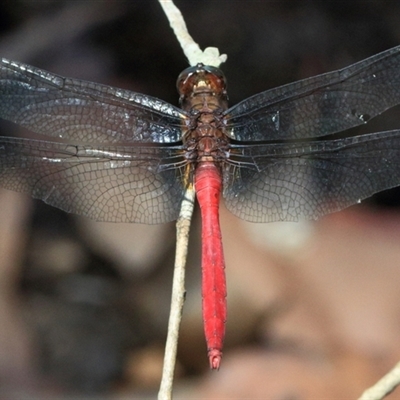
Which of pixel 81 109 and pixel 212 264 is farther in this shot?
pixel 81 109

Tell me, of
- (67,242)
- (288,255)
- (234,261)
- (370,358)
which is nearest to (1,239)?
(67,242)

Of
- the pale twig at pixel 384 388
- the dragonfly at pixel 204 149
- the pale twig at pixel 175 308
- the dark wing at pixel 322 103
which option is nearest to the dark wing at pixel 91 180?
the dragonfly at pixel 204 149

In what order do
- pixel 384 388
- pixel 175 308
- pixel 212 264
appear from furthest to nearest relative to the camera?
pixel 212 264 < pixel 175 308 < pixel 384 388

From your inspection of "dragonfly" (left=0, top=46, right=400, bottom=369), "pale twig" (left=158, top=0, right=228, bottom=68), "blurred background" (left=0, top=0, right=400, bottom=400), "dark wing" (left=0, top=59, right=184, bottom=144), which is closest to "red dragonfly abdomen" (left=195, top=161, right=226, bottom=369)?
"dragonfly" (left=0, top=46, right=400, bottom=369)

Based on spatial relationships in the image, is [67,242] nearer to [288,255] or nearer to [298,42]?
[288,255]

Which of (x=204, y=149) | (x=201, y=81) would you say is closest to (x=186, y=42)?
(x=201, y=81)

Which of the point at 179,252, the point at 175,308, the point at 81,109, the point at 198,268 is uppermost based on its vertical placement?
the point at 81,109

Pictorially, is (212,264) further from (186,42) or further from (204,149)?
(186,42)

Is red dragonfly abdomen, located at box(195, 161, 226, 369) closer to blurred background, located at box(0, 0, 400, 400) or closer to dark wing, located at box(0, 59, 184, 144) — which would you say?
dark wing, located at box(0, 59, 184, 144)
